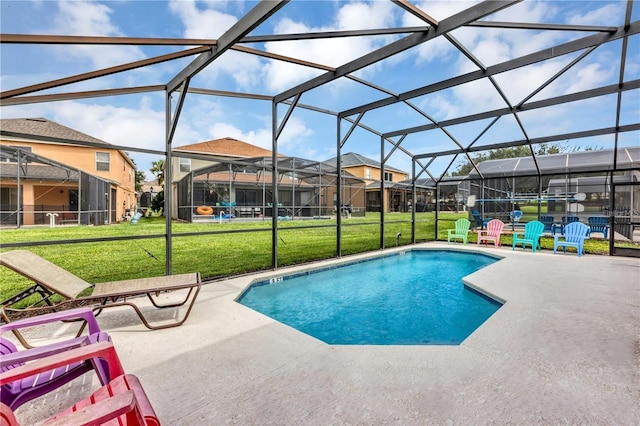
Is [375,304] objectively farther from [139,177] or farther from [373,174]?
[139,177]

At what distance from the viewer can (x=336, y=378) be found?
235 cm

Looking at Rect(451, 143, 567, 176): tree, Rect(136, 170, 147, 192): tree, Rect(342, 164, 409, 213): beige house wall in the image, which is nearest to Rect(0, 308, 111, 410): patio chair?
Rect(451, 143, 567, 176): tree

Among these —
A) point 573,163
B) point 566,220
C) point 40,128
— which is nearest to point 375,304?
point 40,128

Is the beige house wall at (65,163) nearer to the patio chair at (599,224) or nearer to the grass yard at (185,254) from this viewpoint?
the grass yard at (185,254)

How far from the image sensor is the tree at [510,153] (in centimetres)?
2952

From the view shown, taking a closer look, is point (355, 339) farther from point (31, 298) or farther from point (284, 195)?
point (284, 195)

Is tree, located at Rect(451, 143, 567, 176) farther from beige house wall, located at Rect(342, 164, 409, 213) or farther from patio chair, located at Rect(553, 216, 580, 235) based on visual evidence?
patio chair, located at Rect(553, 216, 580, 235)

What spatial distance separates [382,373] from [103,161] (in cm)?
2111

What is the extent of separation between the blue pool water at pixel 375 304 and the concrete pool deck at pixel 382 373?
75 cm

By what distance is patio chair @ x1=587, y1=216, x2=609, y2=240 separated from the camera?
396 inches

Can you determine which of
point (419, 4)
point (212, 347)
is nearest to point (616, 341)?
point (212, 347)

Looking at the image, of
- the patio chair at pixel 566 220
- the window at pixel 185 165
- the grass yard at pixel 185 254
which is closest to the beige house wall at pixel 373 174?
the window at pixel 185 165

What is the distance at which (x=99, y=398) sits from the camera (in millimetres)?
1476

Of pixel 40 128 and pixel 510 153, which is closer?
pixel 40 128
